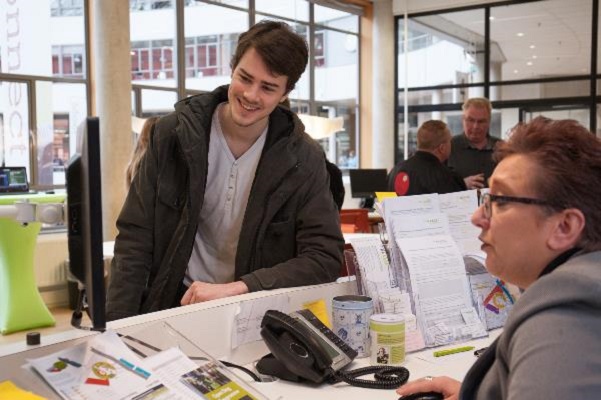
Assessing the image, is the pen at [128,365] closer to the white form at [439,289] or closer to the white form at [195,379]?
the white form at [195,379]

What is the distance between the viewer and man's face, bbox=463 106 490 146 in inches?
167

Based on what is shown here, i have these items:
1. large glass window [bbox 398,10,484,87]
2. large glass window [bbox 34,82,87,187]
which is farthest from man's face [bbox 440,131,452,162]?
large glass window [bbox 398,10,484,87]

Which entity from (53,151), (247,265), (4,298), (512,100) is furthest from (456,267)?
(512,100)

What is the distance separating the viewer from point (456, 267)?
1879mm

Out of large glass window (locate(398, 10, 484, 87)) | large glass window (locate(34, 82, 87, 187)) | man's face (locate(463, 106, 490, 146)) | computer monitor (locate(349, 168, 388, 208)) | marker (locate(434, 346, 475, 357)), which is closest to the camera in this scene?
marker (locate(434, 346, 475, 357))

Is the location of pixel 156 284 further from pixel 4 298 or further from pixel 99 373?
pixel 4 298

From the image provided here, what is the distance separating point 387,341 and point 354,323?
99 millimetres

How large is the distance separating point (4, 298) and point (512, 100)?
8075mm

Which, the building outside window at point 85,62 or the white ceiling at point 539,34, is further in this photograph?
the white ceiling at point 539,34

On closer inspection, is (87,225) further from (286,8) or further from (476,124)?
(286,8)

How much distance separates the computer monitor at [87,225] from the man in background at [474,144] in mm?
3337

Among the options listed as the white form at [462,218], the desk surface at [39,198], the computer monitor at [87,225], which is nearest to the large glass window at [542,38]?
the desk surface at [39,198]

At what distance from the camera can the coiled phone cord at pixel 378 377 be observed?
142cm

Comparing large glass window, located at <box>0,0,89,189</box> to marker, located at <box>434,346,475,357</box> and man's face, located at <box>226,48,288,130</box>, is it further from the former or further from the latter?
marker, located at <box>434,346,475,357</box>
